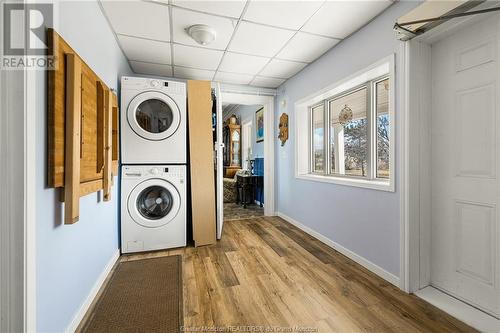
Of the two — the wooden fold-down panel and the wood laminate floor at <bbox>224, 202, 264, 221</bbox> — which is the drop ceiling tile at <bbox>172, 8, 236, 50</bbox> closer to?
the wooden fold-down panel

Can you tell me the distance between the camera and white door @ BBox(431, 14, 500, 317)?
1449 millimetres

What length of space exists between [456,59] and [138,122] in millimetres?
2901

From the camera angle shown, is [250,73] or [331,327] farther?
[250,73]

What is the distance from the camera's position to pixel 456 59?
1.63 meters

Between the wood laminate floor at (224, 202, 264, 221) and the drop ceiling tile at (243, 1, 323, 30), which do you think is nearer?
the drop ceiling tile at (243, 1, 323, 30)

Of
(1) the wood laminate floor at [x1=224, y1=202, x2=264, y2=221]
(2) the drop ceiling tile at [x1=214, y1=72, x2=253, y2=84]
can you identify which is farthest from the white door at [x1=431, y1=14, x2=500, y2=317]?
(1) the wood laminate floor at [x1=224, y1=202, x2=264, y2=221]

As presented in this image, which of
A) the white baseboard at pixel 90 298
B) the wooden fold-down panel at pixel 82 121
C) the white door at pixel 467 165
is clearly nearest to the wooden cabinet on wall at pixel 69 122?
the wooden fold-down panel at pixel 82 121

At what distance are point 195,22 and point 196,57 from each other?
76cm

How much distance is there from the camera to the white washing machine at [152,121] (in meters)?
2.52

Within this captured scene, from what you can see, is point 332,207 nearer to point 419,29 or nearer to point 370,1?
point 419,29

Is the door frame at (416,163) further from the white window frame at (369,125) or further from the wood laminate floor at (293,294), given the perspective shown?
the wood laminate floor at (293,294)

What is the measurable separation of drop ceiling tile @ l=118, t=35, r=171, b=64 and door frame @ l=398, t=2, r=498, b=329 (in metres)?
2.36

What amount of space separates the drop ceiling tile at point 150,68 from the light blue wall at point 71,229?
777 millimetres

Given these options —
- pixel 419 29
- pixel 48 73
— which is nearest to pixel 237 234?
pixel 48 73
